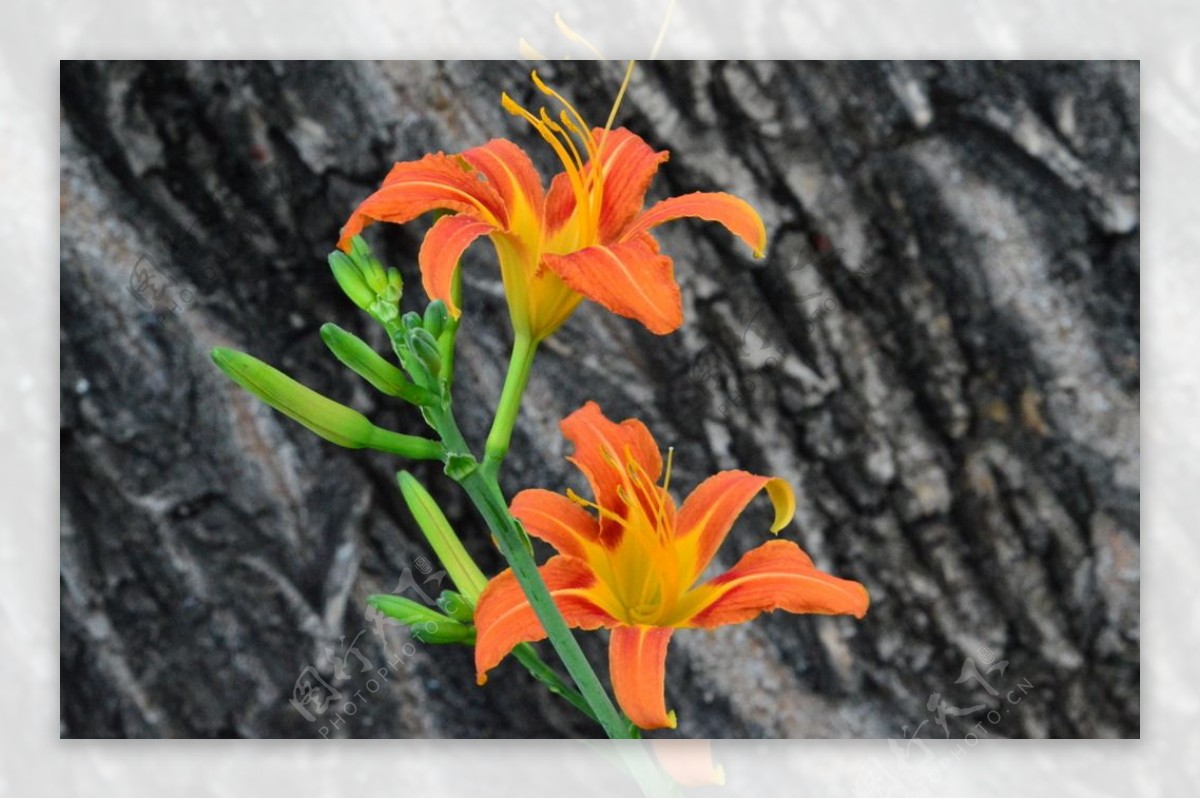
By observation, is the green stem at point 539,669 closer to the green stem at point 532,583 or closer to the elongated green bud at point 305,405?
the green stem at point 532,583

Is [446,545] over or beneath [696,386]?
beneath

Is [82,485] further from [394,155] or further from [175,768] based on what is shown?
[394,155]

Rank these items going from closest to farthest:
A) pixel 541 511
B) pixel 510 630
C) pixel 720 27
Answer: pixel 510 630 → pixel 541 511 → pixel 720 27

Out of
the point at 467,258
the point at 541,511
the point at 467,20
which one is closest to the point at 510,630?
the point at 541,511

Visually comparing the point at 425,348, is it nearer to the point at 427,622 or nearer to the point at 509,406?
the point at 509,406

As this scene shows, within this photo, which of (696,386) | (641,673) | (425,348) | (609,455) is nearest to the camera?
(425,348)

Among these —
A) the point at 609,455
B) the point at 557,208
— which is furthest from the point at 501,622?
the point at 557,208

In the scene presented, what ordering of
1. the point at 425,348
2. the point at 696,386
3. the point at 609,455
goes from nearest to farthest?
the point at 425,348 < the point at 609,455 < the point at 696,386

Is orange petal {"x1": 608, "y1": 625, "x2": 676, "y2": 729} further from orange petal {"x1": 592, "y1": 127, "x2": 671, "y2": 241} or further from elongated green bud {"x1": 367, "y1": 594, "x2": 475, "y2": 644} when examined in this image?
orange petal {"x1": 592, "y1": 127, "x2": 671, "y2": 241}
